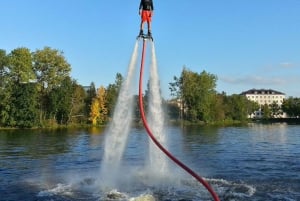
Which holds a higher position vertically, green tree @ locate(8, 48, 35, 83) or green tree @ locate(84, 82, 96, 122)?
green tree @ locate(8, 48, 35, 83)

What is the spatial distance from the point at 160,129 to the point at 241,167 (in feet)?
35.2

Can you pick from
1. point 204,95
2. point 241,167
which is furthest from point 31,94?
point 241,167

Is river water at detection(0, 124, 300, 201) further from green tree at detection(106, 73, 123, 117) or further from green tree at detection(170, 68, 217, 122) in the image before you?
green tree at detection(170, 68, 217, 122)

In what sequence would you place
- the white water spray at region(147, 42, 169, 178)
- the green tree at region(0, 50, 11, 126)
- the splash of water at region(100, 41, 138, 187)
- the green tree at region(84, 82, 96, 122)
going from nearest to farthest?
the white water spray at region(147, 42, 169, 178), the splash of water at region(100, 41, 138, 187), the green tree at region(0, 50, 11, 126), the green tree at region(84, 82, 96, 122)

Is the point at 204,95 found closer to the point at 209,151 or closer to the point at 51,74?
the point at 51,74

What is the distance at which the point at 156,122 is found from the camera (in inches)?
1075

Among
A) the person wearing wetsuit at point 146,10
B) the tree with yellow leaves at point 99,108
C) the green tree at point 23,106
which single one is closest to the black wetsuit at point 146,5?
the person wearing wetsuit at point 146,10

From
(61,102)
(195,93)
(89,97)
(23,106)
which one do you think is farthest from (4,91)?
(195,93)

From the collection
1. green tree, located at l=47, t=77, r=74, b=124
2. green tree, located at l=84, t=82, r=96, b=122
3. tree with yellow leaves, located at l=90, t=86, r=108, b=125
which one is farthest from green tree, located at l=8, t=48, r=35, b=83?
green tree, located at l=84, t=82, r=96, b=122

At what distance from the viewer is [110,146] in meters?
26.2

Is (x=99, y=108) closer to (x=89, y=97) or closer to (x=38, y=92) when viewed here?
(x=89, y=97)

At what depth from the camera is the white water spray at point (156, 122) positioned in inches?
968

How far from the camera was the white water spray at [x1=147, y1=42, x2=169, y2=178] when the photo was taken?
→ 80.7 feet

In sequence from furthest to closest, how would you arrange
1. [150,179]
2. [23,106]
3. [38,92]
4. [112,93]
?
[112,93] → [38,92] → [23,106] → [150,179]
